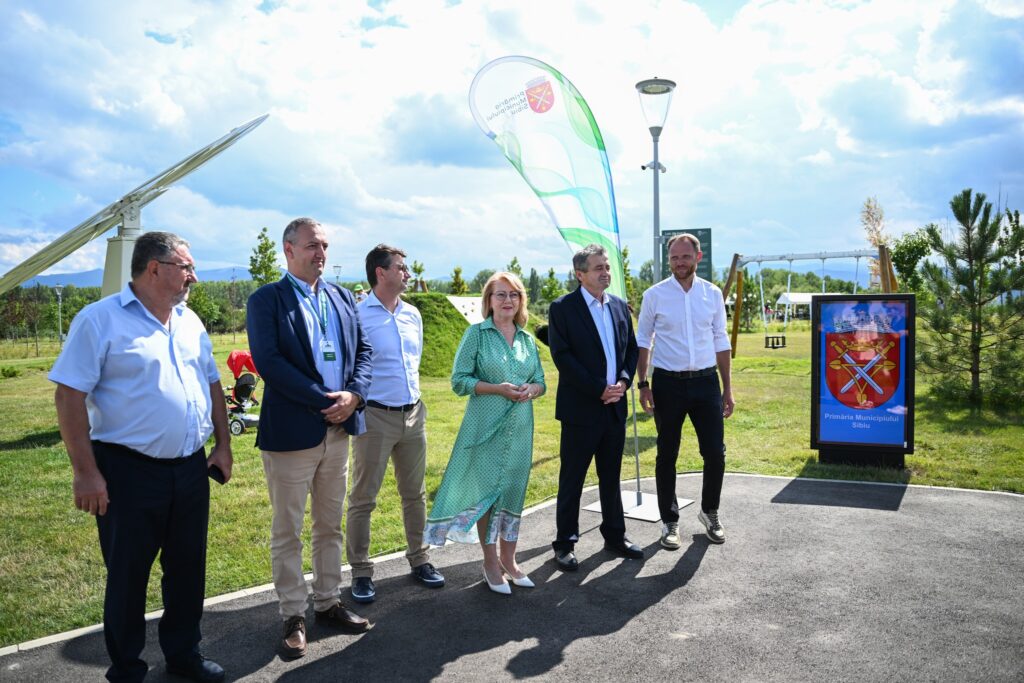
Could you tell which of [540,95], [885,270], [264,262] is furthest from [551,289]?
[540,95]

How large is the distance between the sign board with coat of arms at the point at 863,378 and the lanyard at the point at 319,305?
17.2 feet

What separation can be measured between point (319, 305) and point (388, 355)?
0.69 meters

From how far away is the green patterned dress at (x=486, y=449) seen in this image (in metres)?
4.06

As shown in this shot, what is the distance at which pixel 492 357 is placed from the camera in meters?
4.09

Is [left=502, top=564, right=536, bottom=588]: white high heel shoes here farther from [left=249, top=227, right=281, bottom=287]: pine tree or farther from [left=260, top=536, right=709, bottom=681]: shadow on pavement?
[left=249, top=227, right=281, bottom=287]: pine tree

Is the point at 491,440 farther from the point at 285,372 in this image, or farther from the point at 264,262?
the point at 264,262

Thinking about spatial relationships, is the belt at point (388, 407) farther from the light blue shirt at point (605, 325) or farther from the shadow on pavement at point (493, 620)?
the light blue shirt at point (605, 325)

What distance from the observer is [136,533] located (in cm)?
295

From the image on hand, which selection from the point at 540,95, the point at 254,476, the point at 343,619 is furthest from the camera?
the point at 254,476

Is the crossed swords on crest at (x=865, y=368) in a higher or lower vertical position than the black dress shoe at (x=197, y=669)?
higher

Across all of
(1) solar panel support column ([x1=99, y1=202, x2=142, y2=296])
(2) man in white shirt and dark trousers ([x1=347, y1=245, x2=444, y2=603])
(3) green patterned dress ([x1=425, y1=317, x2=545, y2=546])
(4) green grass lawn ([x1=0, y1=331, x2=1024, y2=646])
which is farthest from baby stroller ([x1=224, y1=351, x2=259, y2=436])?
(3) green patterned dress ([x1=425, y1=317, x2=545, y2=546])

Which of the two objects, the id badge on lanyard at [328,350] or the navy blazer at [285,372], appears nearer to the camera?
the navy blazer at [285,372]

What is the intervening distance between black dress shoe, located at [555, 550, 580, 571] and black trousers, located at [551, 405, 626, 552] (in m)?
0.03

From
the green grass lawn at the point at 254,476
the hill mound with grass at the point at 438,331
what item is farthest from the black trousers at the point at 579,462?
the hill mound with grass at the point at 438,331
